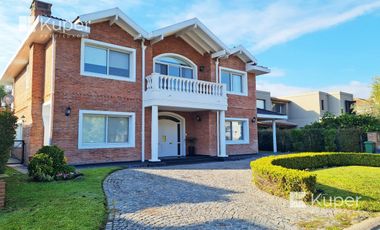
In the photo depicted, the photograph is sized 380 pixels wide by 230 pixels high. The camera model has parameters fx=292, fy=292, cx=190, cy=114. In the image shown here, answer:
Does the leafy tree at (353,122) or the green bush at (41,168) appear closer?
the green bush at (41,168)

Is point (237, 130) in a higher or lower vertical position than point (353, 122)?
lower

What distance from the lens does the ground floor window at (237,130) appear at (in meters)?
19.4

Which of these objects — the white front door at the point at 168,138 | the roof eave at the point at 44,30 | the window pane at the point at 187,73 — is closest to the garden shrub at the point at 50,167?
the roof eave at the point at 44,30

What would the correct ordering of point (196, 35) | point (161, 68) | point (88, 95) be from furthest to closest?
1. point (196, 35)
2. point (161, 68)
3. point (88, 95)

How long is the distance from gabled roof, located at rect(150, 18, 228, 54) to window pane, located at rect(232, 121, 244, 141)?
17.1ft

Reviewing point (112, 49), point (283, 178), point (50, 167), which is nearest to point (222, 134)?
point (112, 49)

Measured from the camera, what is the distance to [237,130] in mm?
20078

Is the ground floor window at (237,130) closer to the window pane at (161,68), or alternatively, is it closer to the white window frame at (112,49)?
the window pane at (161,68)

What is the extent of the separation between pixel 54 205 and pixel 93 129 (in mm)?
7384

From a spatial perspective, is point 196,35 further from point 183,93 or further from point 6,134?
point 6,134

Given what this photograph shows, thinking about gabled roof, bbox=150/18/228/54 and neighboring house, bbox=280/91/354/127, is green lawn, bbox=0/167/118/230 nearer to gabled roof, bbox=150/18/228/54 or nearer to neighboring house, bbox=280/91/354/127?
gabled roof, bbox=150/18/228/54

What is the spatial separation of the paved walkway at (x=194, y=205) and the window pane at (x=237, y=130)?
928cm

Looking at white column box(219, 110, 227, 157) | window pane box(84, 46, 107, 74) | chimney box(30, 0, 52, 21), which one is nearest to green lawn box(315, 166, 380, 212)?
white column box(219, 110, 227, 157)

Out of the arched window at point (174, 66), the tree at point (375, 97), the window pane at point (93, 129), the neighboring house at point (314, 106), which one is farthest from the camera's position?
the neighboring house at point (314, 106)
